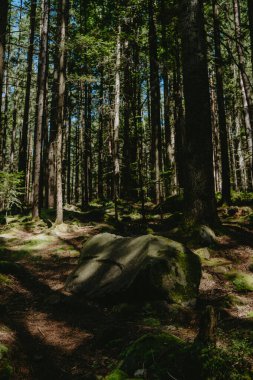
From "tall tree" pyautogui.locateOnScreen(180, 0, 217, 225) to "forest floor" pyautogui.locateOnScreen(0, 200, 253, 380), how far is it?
975 millimetres

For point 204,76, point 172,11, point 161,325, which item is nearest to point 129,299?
point 161,325

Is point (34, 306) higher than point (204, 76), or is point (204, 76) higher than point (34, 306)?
point (204, 76)

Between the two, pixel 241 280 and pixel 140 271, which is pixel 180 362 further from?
pixel 241 280

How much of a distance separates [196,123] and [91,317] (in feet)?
18.2

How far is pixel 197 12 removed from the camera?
858cm

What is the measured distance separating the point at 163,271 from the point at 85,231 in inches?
321

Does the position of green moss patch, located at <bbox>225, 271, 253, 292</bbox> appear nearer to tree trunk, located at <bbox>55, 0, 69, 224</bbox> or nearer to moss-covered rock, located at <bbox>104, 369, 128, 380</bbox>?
moss-covered rock, located at <bbox>104, 369, 128, 380</bbox>

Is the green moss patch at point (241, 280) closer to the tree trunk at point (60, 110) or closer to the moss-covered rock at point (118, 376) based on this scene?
the moss-covered rock at point (118, 376)

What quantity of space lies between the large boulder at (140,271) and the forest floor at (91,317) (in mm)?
241

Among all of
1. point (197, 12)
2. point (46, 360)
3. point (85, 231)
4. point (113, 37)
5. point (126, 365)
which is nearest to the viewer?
point (126, 365)

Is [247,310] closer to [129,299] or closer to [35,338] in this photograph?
[129,299]

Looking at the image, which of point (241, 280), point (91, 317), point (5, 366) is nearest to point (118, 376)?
point (5, 366)

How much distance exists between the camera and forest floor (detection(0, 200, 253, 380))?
399 centimetres

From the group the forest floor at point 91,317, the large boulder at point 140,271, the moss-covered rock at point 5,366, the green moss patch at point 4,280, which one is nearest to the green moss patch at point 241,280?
the forest floor at point 91,317
